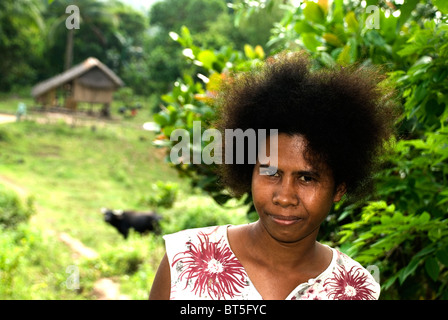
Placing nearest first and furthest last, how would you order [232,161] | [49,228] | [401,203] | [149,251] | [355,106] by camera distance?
1. [355,106]
2. [232,161]
3. [401,203]
4. [149,251]
5. [49,228]

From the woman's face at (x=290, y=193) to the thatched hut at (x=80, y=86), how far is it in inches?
855

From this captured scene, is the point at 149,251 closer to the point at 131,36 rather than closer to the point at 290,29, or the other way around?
the point at 290,29

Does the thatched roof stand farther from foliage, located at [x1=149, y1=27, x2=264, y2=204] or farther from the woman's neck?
the woman's neck

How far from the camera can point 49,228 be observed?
11484mm

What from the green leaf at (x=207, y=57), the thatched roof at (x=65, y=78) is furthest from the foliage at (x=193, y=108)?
the thatched roof at (x=65, y=78)

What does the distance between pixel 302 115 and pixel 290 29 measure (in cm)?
227

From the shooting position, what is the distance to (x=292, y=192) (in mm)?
1429

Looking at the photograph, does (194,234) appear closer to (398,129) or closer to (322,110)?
(322,110)

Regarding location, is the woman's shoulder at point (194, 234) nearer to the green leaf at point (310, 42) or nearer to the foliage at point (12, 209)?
the green leaf at point (310, 42)

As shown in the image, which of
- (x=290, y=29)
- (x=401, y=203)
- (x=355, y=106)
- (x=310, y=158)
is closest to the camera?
(x=310, y=158)

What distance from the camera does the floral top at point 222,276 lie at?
143 centimetres

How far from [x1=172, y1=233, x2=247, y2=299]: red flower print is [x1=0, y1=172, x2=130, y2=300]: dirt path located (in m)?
5.99

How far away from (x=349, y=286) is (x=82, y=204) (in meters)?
12.9

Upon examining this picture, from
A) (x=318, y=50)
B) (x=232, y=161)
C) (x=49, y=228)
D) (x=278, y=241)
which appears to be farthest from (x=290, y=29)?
(x=49, y=228)
